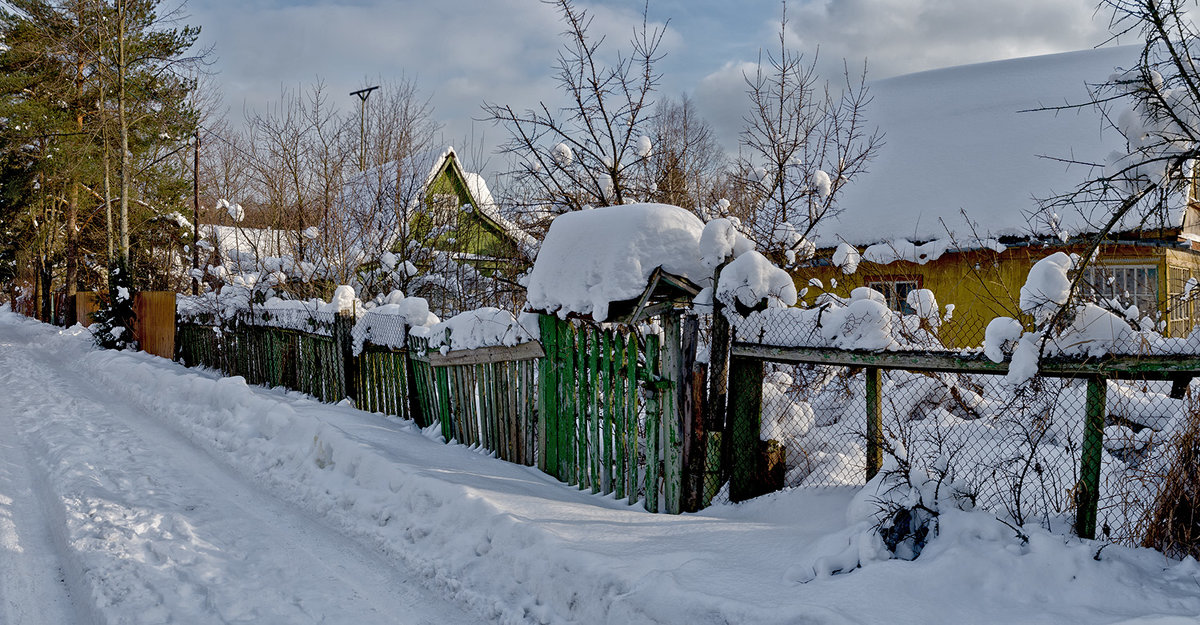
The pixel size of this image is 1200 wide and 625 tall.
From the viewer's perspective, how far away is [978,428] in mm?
5645

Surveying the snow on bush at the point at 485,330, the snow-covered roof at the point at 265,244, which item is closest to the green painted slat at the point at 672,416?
the snow on bush at the point at 485,330

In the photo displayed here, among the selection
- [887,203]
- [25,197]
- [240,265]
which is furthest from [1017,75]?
[25,197]

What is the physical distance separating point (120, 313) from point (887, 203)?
57.8 feet

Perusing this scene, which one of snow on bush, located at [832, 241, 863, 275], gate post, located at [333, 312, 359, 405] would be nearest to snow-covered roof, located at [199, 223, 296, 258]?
gate post, located at [333, 312, 359, 405]

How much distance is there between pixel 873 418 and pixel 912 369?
1.36 ft

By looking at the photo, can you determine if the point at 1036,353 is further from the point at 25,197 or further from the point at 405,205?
the point at 25,197

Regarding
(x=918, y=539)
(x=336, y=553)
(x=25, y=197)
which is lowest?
(x=336, y=553)

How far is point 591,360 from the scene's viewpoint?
213 inches

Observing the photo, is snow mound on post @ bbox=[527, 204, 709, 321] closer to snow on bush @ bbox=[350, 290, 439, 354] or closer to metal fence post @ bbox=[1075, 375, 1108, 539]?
metal fence post @ bbox=[1075, 375, 1108, 539]

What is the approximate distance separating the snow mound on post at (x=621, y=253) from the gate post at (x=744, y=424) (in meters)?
0.71

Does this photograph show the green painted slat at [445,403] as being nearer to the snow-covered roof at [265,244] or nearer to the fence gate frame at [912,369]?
the fence gate frame at [912,369]

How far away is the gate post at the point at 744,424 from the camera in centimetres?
494

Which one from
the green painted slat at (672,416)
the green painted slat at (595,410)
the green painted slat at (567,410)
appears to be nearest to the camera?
the green painted slat at (672,416)

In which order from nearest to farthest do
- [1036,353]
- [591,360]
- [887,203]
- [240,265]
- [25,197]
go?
[1036,353]
[591,360]
[887,203]
[240,265]
[25,197]
